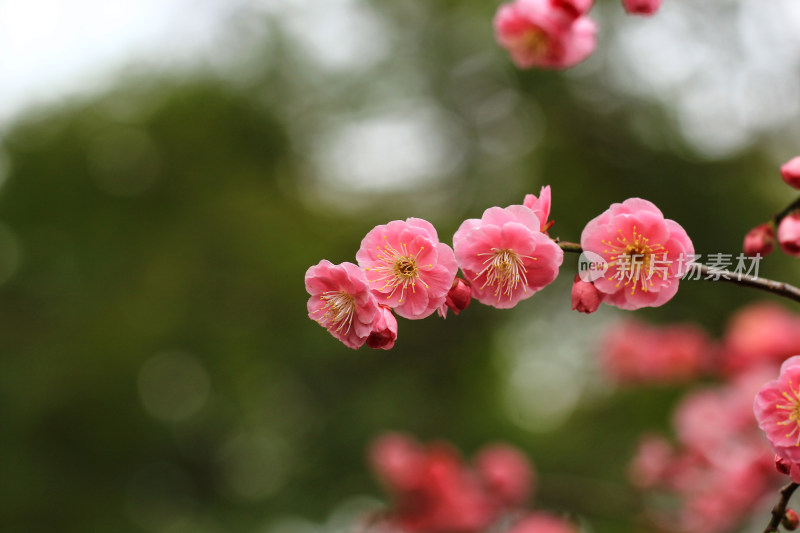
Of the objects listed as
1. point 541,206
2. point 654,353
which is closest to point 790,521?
point 541,206

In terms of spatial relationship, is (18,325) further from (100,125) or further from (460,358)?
(460,358)

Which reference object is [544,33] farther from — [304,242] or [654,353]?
[304,242]

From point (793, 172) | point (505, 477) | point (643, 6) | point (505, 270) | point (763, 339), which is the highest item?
point (763, 339)

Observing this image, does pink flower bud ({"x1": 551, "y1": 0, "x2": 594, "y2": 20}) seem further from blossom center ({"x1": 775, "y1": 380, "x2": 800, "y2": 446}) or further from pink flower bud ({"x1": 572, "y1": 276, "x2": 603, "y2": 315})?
blossom center ({"x1": 775, "y1": 380, "x2": 800, "y2": 446})

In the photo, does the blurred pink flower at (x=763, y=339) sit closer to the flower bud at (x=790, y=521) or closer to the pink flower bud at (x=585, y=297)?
the flower bud at (x=790, y=521)

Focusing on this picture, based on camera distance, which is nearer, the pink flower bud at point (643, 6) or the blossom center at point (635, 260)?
the blossom center at point (635, 260)

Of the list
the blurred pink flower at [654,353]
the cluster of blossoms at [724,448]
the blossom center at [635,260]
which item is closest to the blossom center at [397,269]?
the blossom center at [635,260]

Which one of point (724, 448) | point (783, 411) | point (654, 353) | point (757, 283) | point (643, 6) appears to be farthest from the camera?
point (654, 353)

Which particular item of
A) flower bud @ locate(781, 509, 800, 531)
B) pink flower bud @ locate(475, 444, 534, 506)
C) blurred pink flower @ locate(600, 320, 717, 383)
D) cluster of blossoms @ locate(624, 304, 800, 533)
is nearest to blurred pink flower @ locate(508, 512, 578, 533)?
pink flower bud @ locate(475, 444, 534, 506)
